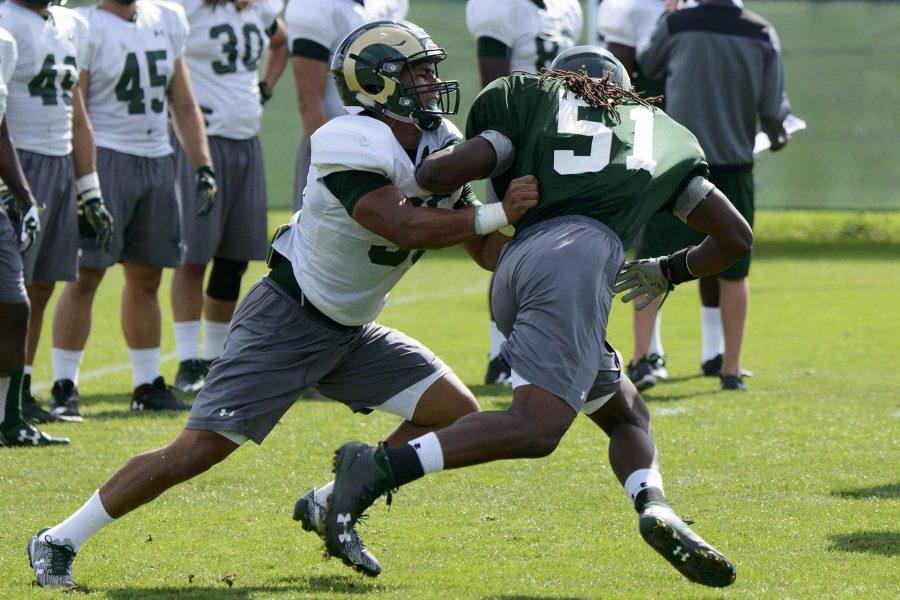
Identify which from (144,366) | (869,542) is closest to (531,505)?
(869,542)

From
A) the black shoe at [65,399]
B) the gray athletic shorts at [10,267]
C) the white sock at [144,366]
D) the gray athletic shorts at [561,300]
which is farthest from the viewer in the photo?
the white sock at [144,366]

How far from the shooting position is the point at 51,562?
3951 millimetres

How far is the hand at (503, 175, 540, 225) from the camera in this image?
3.76 meters

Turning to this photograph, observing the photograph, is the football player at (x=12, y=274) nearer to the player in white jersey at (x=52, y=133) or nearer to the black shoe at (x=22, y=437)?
the black shoe at (x=22, y=437)

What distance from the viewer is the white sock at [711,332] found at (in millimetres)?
7797

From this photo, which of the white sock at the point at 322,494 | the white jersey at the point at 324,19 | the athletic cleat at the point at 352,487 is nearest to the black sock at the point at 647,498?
the athletic cleat at the point at 352,487

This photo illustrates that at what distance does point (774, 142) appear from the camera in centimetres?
774

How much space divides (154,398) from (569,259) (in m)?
3.63

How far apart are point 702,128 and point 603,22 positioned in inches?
35.7

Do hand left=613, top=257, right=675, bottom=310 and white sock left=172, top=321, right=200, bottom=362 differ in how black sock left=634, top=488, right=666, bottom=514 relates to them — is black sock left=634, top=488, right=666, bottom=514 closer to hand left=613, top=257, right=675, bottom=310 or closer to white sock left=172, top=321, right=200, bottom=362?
hand left=613, top=257, right=675, bottom=310

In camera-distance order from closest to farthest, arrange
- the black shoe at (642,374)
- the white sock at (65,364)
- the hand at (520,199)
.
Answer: the hand at (520,199)
the white sock at (65,364)
the black shoe at (642,374)

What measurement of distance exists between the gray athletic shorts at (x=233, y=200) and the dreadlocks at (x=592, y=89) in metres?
3.73

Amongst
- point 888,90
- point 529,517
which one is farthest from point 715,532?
point 888,90

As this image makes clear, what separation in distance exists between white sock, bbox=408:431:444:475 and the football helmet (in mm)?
987
